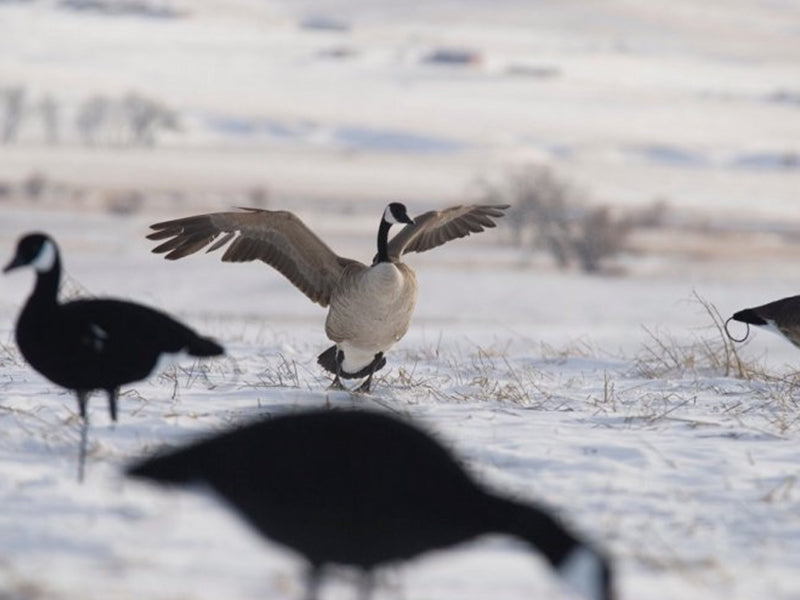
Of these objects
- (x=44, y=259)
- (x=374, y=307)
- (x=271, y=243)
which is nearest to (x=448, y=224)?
(x=271, y=243)

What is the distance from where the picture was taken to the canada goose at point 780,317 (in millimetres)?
9461

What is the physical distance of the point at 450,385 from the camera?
8.95 metres

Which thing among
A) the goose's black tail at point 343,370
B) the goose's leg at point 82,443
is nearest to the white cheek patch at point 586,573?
the goose's leg at point 82,443

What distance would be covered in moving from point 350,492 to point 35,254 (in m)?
2.32

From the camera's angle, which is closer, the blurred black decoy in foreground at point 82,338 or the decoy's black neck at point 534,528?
the decoy's black neck at point 534,528

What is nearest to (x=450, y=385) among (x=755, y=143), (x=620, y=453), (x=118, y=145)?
(x=620, y=453)

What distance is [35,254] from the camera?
5672 millimetres

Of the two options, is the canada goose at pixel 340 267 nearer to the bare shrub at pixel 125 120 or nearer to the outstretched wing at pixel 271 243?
the outstretched wing at pixel 271 243

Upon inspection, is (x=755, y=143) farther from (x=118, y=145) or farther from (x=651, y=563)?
(x=651, y=563)

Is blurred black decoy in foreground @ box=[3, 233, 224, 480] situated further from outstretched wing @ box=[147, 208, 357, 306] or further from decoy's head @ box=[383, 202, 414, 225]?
decoy's head @ box=[383, 202, 414, 225]

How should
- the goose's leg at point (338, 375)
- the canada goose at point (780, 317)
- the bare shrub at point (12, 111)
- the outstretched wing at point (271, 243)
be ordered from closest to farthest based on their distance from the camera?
the goose's leg at point (338, 375), the canada goose at point (780, 317), the outstretched wing at point (271, 243), the bare shrub at point (12, 111)

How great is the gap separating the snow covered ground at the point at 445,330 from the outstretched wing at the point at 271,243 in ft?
2.15

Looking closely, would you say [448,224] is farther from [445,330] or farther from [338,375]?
[445,330]

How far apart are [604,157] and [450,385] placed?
97.4 meters
